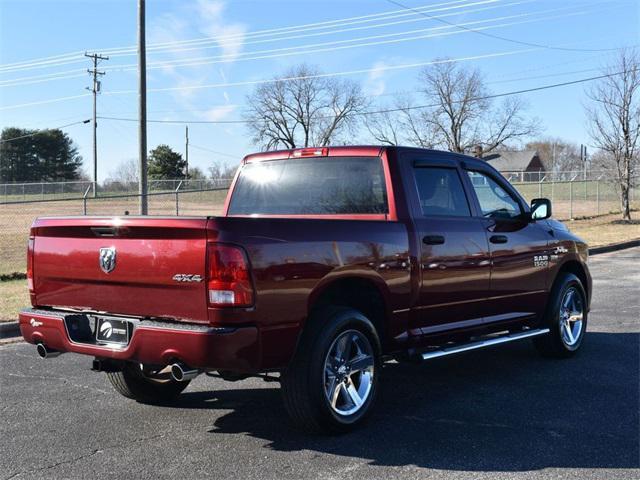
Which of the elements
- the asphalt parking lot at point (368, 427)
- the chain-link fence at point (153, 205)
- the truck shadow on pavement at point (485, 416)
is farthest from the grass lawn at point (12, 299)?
the truck shadow on pavement at point (485, 416)

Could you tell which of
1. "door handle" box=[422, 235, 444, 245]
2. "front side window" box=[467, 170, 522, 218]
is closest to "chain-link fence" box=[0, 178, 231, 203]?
"front side window" box=[467, 170, 522, 218]

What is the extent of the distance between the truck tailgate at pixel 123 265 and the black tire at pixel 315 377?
72cm

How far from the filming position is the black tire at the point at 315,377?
4281mm

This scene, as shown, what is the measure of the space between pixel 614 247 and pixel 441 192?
52.4 ft

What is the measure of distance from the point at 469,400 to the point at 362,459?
1.55m

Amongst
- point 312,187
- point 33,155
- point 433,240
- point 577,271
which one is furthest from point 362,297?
point 33,155

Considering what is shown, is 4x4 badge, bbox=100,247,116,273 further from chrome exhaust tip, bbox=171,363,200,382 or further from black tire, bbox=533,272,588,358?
black tire, bbox=533,272,588,358

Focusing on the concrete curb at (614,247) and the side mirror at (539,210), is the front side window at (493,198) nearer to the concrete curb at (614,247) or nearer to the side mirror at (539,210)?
the side mirror at (539,210)

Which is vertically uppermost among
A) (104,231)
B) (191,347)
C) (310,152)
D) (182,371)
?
(310,152)

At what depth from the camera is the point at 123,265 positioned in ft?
14.0

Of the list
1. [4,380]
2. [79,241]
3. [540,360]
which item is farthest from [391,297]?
[4,380]

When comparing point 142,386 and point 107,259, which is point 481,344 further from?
point 107,259

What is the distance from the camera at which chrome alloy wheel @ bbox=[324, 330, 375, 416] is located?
177 inches

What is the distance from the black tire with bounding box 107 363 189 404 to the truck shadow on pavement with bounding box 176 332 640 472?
0.54 feet
